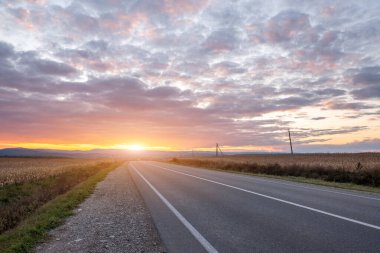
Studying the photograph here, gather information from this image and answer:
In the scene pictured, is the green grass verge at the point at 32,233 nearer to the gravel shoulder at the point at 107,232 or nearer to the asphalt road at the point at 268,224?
the gravel shoulder at the point at 107,232

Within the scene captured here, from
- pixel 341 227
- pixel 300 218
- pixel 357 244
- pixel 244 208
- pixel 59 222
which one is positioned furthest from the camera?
pixel 244 208

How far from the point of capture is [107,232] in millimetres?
7492

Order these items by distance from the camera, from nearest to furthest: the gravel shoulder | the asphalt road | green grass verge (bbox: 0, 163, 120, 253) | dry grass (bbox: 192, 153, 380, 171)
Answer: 1. the asphalt road
2. the gravel shoulder
3. green grass verge (bbox: 0, 163, 120, 253)
4. dry grass (bbox: 192, 153, 380, 171)

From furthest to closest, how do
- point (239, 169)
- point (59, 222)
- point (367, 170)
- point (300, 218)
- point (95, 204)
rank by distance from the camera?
point (239, 169), point (367, 170), point (95, 204), point (59, 222), point (300, 218)

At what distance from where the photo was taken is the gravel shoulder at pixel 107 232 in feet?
20.3

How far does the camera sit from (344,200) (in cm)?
1131

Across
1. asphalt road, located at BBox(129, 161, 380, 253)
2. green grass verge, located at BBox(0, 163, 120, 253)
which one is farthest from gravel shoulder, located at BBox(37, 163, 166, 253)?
asphalt road, located at BBox(129, 161, 380, 253)

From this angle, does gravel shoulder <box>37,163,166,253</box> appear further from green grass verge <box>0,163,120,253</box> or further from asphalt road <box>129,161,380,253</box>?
asphalt road <box>129,161,380,253</box>

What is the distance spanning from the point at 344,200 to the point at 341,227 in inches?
189

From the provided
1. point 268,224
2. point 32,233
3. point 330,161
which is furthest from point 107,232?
point 330,161

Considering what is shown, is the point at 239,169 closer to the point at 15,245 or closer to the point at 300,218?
the point at 300,218

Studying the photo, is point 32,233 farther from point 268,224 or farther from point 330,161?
point 330,161

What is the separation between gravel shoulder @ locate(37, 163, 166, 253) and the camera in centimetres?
619

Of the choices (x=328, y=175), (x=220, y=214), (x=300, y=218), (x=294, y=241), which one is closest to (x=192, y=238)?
(x=294, y=241)
